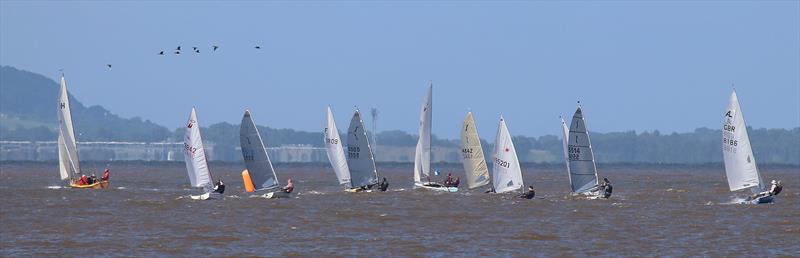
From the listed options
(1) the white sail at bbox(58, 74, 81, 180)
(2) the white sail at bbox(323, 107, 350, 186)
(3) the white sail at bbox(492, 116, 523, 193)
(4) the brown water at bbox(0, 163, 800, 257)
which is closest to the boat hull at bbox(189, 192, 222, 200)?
(4) the brown water at bbox(0, 163, 800, 257)

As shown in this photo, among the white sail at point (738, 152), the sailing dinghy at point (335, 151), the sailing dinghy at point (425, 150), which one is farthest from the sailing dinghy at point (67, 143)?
the white sail at point (738, 152)

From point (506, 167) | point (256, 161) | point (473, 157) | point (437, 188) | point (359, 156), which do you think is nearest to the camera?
point (256, 161)

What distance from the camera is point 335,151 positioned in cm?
8231

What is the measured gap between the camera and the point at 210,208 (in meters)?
66.2

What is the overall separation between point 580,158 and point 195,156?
17.7m

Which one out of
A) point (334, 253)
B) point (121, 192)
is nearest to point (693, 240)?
point (334, 253)

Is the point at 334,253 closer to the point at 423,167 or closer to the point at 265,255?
the point at 265,255

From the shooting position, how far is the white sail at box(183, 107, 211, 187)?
72188mm

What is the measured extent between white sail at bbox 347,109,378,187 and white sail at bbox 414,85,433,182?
359 cm

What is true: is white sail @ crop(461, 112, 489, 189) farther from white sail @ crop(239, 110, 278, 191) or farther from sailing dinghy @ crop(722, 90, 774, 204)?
sailing dinghy @ crop(722, 90, 774, 204)

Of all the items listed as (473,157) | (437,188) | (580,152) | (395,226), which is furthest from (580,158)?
(395,226)

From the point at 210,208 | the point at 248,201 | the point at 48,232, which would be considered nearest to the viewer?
the point at 48,232

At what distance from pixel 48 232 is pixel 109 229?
212cm

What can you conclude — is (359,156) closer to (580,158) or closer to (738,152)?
(580,158)
